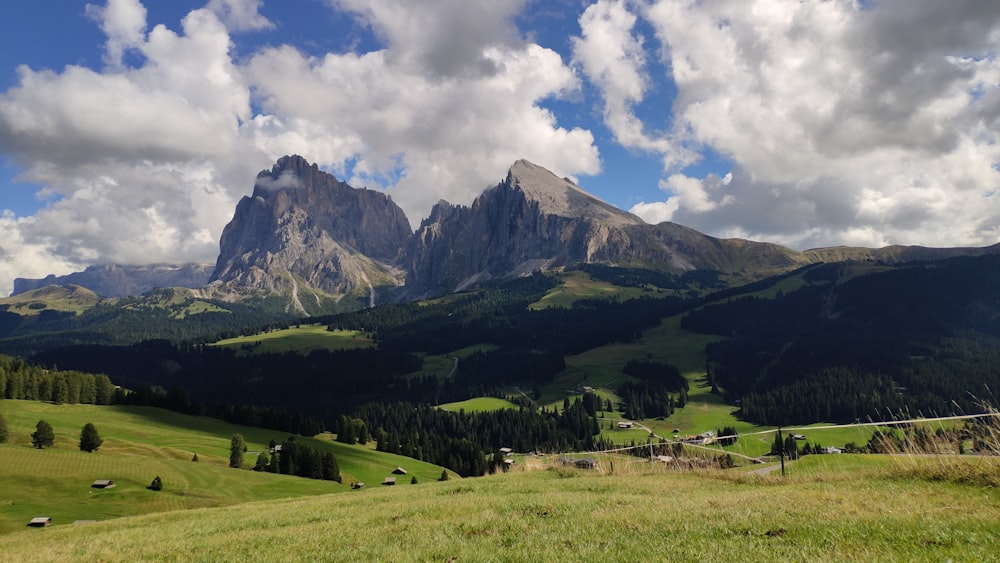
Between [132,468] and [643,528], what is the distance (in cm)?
10301

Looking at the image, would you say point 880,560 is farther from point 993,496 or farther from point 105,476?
point 105,476

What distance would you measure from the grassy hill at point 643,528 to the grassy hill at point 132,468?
5881cm

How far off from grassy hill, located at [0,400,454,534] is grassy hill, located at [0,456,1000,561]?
58.8 meters

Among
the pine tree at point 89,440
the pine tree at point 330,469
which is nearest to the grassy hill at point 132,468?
the pine tree at point 89,440

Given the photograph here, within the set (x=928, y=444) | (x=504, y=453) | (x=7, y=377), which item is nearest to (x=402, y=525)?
(x=928, y=444)

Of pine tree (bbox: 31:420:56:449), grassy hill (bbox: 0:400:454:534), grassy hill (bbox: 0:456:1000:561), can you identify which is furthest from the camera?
pine tree (bbox: 31:420:56:449)

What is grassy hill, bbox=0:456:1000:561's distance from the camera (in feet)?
37.9

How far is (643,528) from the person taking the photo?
48.8 ft

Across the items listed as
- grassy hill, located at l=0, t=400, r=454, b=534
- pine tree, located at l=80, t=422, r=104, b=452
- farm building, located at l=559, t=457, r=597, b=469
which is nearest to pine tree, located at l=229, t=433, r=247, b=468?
grassy hill, located at l=0, t=400, r=454, b=534

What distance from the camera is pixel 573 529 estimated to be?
51.4ft

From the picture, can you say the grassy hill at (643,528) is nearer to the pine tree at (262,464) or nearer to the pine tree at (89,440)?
the pine tree at (262,464)

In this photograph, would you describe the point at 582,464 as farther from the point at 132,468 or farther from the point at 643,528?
the point at 132,468

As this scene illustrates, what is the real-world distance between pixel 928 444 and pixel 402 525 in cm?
2217

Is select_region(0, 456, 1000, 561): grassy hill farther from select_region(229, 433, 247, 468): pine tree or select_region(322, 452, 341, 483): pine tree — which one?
select_region(229, 433, 247, 468): pine tree
